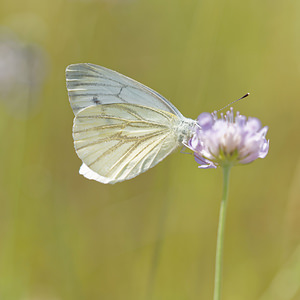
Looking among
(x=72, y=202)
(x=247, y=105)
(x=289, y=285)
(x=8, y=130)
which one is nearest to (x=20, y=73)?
(x=8, y=130)

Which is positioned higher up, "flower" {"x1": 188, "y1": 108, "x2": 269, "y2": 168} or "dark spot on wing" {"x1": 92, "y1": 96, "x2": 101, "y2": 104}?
"dark spot on wing" {"x1": 92, "y1": 96, "x2": 101, "y2": 104}

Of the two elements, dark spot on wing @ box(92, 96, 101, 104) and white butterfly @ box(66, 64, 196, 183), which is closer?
white butterfly @ box(66, 64, 196, 183)

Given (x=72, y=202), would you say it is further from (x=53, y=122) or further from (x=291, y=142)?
(x=291, y=142)

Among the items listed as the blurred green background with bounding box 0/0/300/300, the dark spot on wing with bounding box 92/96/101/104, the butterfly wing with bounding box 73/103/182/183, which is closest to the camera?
the butterfly wing with bounding box 73/103/182/183

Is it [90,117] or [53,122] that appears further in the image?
[53,122]

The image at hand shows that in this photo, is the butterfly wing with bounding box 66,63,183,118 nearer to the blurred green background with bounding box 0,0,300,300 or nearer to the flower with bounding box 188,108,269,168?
the flower with bounding box 188,108,269,168

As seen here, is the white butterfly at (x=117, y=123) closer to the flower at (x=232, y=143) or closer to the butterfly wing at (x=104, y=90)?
the butterfly wing at (x=104, y=90)

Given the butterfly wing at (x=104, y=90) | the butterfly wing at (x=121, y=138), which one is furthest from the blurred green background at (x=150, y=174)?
the butterfly wing at (x=104, y=90)

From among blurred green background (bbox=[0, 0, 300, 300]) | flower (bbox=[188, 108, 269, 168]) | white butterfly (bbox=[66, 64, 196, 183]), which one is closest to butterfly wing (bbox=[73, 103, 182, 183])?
white butterfly (bbox=[66, 64, 196, 183])

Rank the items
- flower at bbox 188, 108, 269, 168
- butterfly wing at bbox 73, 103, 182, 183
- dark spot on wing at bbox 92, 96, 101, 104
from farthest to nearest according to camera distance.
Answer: dark spot on wing at bbox 92, 96, 101, 104, butterfly wing at bbox 73, 103, 182, 183, flower at bbox 188, 108, 269, 168
